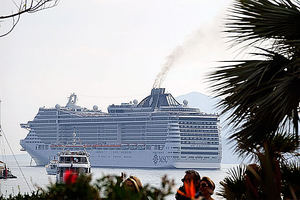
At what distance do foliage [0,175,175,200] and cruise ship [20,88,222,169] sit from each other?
112 metres

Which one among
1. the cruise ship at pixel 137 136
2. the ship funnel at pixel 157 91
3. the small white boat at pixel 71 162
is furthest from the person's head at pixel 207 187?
the ship funnel at pixel 157 91

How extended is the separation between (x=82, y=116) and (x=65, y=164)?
6277 centimetres

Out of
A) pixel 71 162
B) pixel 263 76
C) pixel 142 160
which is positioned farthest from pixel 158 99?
pixel 263 76

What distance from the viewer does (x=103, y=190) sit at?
418 cm

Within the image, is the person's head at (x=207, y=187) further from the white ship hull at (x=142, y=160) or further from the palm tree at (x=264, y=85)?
the white ship hull at (x=142, y=160)

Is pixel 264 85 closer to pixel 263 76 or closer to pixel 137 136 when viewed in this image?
pixel 263 76

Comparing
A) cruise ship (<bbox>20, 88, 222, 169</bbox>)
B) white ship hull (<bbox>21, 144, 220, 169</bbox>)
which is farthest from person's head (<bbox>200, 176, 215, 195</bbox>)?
white ship hull (<bbox>21, 144, 220, 169</bbox>)

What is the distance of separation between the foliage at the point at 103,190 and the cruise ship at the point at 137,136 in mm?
111740

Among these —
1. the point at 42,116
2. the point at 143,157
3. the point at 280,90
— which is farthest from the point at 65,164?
the point at 42,116

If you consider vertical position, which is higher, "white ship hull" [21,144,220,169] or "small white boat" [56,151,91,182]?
"white ship hull" [21,144,220,169]

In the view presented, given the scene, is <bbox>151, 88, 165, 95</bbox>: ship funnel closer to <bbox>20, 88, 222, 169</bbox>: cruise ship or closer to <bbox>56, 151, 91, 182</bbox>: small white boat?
<bbox>20, 88, 222, 169</bbox>: cruise ship

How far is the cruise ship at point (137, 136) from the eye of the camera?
119m

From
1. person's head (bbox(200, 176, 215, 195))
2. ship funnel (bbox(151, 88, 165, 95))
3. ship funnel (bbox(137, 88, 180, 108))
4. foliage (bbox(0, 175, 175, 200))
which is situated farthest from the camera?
ship funnel (bbox(151, 88, 165, 95))

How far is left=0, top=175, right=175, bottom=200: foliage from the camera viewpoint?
3.59 m
